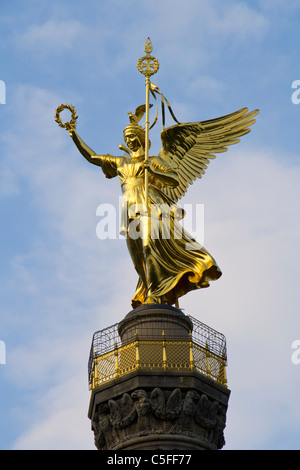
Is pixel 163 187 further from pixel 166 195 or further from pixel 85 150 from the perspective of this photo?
pixel 85 150

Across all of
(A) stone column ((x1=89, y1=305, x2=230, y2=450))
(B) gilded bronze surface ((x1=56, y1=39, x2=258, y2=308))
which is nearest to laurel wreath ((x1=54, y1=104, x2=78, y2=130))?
(B) gilded bronze surface ((x1=56, y1=39, x2=258, y2=308))

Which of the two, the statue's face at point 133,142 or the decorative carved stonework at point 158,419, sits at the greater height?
the statue's face at point 133,142

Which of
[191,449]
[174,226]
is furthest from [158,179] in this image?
[191,449]

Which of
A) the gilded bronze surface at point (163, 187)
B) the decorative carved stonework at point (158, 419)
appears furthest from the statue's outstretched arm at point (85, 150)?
the decorative carved stonework at point (158, 419)

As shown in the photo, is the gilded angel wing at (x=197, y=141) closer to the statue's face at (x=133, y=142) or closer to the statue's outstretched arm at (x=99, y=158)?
the statue's face at (x=133, y=142)

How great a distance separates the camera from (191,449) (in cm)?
4347

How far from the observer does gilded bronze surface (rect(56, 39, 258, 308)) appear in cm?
4784

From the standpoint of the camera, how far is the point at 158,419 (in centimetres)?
4369

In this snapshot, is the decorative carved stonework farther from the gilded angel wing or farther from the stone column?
the gilded angel wing

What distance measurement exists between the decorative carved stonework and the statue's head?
31.7 feet

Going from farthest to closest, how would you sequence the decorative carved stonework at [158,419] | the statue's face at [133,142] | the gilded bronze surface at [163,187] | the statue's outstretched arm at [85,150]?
the statue's outstretched arm at [85,150] < the statue's face at [133,142] < the gilded bronze surface at [163,187] < the decorative carved stonework at [158,419]

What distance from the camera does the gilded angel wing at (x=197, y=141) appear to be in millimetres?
50438

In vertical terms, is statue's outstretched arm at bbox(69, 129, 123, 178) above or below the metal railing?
above

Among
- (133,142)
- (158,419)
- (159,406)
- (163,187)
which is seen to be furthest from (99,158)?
(158,419)
